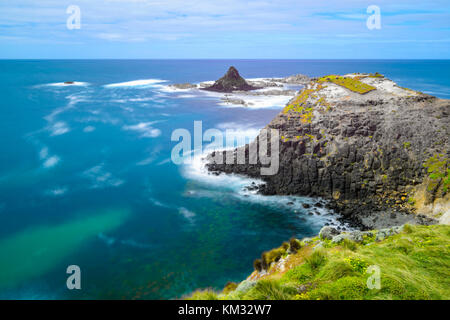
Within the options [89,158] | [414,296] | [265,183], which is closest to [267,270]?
[414,296]

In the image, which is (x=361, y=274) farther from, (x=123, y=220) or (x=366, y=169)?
(x=123, y=220)

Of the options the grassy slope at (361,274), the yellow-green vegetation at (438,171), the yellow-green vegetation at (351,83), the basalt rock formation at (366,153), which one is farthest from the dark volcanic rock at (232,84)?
the grassy slope at (361,274)

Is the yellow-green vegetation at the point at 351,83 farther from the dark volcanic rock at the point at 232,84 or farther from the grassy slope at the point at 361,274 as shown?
the dark volcanic rock at the point at 232,84

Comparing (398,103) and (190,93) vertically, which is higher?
(190,93)

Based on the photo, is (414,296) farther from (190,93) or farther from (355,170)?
(190,93)

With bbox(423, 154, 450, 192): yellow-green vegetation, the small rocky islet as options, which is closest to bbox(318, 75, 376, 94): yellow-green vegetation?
the small rocky islet

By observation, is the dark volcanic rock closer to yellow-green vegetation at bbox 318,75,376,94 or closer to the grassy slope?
yellow-green vegetation at bbox 318,75,376,94

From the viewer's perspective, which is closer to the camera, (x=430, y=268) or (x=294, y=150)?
(x=430, y=268)
